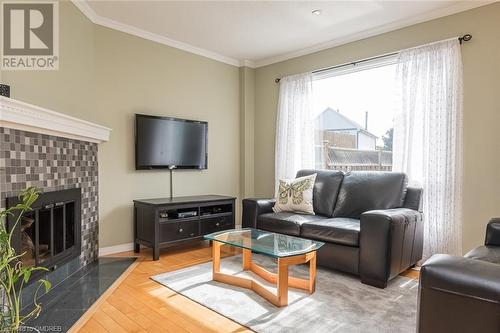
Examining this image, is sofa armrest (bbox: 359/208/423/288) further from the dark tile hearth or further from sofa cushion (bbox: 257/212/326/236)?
the dark tile hearth

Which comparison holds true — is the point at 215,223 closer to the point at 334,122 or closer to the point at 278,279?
the point at 278,279

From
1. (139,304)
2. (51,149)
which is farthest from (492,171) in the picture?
(51,149)

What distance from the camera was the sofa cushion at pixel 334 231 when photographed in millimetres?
2835

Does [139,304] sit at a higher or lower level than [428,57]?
lower

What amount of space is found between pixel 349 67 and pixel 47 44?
10.6ft

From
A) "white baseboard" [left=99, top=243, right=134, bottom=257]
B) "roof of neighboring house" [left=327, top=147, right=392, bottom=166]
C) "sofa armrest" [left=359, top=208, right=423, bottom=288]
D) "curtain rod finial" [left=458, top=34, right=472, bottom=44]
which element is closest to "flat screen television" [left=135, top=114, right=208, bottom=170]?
"white baseboard" [left=99, top=243, right=134, bottom=257]

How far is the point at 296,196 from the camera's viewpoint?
3.69 meters

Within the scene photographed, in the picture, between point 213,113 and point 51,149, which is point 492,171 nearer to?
point 213,113

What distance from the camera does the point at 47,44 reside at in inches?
109

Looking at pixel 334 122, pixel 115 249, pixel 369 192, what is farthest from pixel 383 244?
pixel 115 249

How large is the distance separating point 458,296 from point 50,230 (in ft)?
8.80

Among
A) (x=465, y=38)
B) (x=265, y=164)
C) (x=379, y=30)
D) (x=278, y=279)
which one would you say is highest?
A: (x=379, y=30)

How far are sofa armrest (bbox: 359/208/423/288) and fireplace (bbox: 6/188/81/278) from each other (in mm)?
2514

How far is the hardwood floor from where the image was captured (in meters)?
2.02
